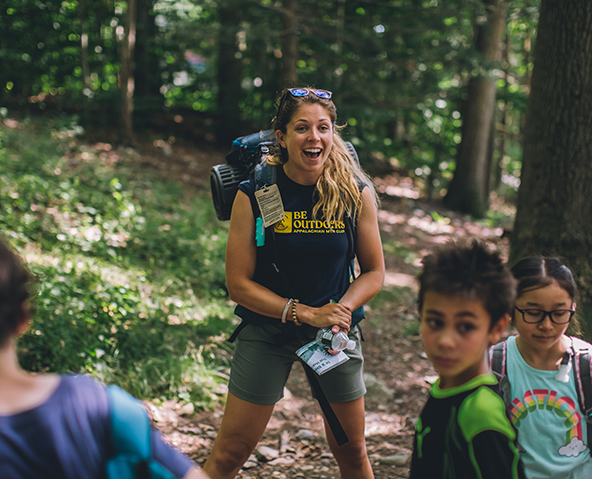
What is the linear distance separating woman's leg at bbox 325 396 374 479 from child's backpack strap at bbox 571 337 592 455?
0.98 meters

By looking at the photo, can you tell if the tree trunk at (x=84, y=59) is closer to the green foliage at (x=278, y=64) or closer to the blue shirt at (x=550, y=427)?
the green foliage at (x=278, y=64)

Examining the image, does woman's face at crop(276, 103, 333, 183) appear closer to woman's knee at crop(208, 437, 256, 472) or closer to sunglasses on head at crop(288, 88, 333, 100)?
sunglasses on head at crop(288, 88, 333, 100)

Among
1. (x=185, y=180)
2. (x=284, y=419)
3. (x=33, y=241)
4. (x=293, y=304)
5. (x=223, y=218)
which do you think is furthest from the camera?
(x=185, y=180)

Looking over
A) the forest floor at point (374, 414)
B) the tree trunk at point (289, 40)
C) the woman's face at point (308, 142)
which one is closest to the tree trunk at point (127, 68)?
the tree trunk at point (289, 40)

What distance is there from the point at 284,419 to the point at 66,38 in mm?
14132

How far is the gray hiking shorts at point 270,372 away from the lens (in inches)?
99.4

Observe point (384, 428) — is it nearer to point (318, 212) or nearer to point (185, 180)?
point (318, 212)

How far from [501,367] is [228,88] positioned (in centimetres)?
1334

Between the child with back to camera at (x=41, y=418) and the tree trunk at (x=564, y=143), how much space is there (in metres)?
4.00

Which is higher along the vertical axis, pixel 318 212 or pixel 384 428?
pixel 318 212

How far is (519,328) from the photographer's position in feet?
7.08

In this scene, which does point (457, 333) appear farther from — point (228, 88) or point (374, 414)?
point (228, 88)

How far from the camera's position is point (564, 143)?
14.2 feet

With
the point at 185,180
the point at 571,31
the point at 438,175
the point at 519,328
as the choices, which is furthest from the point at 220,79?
the point at 519,328
